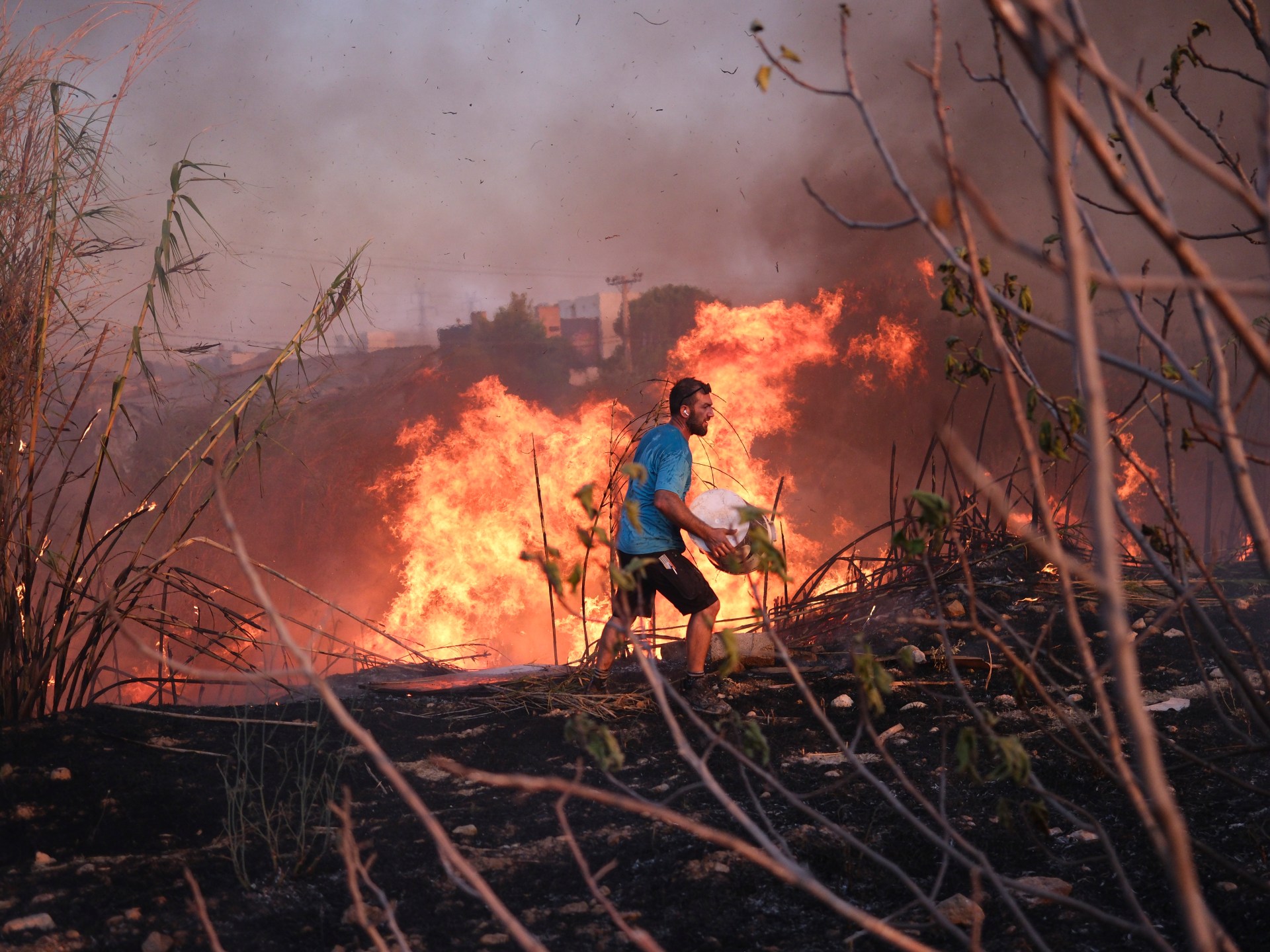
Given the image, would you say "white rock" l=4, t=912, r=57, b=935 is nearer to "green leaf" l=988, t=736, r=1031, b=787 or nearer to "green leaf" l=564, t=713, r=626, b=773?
"green leaf" l=564, t=713, r=626, b=773

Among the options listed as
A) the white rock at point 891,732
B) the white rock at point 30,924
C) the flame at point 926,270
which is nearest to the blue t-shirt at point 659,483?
the white rock at point 891,732

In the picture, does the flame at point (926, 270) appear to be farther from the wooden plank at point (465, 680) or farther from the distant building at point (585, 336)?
the wooden plank at point (465, 680)

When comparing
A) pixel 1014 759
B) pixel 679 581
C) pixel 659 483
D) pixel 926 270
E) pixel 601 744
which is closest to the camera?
pixel 1014 759

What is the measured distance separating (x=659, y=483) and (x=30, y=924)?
3.03 metres

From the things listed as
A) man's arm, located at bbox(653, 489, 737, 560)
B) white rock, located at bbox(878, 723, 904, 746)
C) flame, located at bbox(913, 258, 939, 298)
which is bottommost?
white rock, located at bbox(878, 723, 904, 746)

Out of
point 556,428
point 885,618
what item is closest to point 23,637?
point 885,618

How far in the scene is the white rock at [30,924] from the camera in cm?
231

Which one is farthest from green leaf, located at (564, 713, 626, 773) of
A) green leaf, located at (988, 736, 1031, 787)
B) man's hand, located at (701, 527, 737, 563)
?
man's hand, located at (701, 527, 737, 563)

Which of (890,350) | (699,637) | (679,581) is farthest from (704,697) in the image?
(890,350)

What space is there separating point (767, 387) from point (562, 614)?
24.2 feet

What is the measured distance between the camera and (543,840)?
3.07m

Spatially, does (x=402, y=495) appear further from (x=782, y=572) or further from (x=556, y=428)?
(x=782, y=572)

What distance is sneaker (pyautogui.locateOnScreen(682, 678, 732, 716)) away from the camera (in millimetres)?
4645

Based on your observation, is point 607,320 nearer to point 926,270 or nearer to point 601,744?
point 926,270
